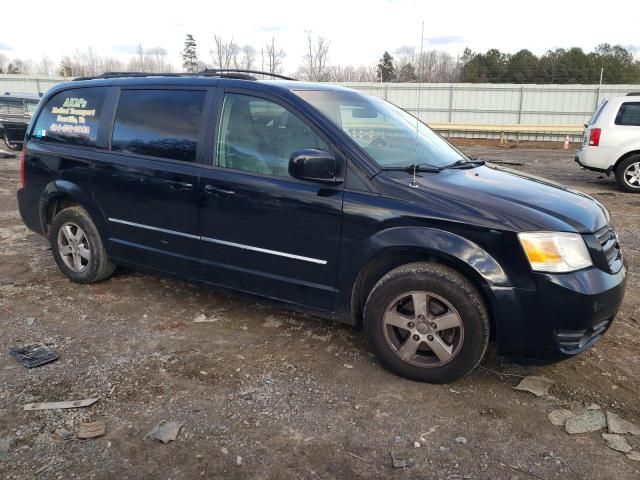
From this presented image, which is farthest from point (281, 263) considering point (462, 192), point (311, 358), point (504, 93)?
point (504, 93)

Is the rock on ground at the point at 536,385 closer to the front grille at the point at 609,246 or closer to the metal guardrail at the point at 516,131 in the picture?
the front grille at the point at 609,246

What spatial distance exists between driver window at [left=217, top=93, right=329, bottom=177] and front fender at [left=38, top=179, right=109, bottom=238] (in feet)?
4.87

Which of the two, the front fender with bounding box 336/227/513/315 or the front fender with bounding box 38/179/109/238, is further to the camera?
the front fender with bounding box 38/179/109/238

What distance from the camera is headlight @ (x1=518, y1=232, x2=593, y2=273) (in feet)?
9.34

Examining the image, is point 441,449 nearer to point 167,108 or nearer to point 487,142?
point 167,108

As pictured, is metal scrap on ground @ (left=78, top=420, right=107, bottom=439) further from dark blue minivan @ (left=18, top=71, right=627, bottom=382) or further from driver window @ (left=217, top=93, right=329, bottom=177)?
driver window @ (left=217, top=93, right=329, bottom=177)

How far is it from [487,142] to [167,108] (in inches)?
850

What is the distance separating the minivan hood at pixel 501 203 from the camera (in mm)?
2922

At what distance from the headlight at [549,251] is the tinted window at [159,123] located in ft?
7.95

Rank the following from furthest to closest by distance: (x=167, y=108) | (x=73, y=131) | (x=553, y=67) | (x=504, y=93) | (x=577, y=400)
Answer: (x=553, y=67)
(x=504, y=93)
(x=73, y=131)
(x=167, y=108)
(x=577, y=400)

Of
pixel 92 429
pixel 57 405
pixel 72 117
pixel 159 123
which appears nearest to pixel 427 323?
pixel 92 429

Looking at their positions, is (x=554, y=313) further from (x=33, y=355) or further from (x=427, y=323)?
(x=33, y=355)

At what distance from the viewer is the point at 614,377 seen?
10.8 feet

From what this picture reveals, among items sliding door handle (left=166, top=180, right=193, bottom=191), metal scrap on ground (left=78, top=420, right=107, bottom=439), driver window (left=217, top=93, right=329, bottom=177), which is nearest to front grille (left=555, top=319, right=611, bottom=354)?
driver window (left=217, top=93, right=329, bottom=177)
